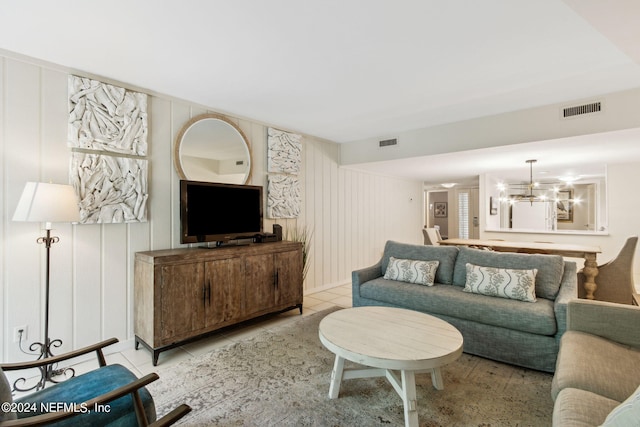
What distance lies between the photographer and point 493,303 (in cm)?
262

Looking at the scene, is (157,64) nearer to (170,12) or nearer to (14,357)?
(170,12)

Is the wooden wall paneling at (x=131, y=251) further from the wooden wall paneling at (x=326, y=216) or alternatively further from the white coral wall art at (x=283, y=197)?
the wooden wall paneling at (x=326, y=216)

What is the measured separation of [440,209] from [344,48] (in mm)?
9477

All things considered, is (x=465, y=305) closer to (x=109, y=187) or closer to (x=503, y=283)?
(x=503, y=283)

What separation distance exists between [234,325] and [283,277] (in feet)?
2.53

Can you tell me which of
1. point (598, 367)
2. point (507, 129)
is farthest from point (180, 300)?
point (507, 129)

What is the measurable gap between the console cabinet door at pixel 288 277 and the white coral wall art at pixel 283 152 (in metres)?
1.26

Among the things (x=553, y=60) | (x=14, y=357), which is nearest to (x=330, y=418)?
(x=14, y=357)

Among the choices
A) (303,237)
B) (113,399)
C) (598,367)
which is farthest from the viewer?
(303,237)

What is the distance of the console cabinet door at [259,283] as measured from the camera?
3244 millimetres

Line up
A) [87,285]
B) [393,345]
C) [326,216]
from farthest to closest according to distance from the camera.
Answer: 1. [326,216]
2. [87,285]
3. [393,345]

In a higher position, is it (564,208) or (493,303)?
(564,208)

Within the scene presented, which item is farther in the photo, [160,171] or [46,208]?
[160,171]

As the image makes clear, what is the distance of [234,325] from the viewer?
3.12m
